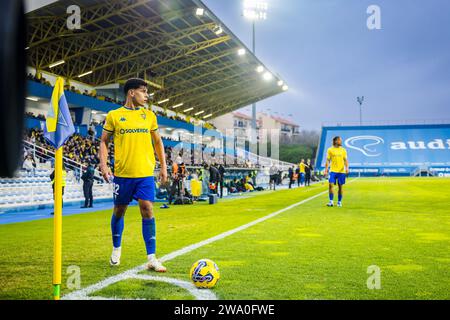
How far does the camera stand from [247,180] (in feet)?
95.2

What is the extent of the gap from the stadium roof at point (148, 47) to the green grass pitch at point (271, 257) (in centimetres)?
1644

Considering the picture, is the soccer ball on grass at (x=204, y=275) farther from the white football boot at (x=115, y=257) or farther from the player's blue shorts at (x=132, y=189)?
the white football boot at (x=115, y=257)

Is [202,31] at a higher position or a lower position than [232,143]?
higher

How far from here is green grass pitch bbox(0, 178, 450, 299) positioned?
402cm

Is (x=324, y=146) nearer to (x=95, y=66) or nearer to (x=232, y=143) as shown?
(x=232, y=143)

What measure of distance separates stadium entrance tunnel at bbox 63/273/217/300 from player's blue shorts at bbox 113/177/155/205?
954mm

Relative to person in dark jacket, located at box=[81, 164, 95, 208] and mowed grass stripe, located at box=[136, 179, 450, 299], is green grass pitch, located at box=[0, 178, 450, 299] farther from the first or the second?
person in dark jacket, located at box=[81, 164, 95, 208]

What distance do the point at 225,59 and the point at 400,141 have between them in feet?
120

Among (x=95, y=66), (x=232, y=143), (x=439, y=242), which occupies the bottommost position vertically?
(x=439, y=242)

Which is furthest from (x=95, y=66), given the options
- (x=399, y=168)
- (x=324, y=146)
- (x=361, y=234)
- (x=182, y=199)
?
(x=399, y=168)

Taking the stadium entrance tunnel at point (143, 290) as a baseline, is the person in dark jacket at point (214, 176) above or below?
above

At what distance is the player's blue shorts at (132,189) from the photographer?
16.5 ft

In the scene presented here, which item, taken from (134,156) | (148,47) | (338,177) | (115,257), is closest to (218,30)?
(148,47)

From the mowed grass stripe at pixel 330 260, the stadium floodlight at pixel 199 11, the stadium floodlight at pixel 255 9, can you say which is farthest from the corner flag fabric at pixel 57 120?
the stadium floodlight at pixel 255 9
